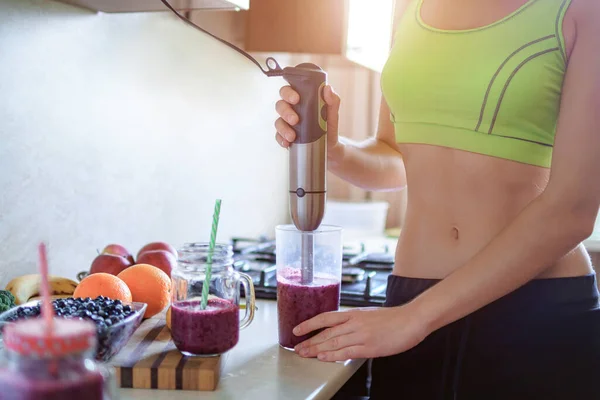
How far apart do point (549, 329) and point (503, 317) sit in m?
0.07

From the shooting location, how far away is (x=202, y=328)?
38.5 inches

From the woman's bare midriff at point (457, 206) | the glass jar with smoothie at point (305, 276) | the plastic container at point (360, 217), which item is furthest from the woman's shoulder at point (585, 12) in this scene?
the plastic container at point (360, 217)

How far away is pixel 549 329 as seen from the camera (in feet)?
3.52

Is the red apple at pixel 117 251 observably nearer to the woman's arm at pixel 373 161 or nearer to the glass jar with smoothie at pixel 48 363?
the woman's arm at pixel 373 161

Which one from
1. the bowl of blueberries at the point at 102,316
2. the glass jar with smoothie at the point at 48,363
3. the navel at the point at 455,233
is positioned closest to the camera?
the glass jar with smoothie at the point at 48,363

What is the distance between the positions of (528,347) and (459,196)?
0.27 meters

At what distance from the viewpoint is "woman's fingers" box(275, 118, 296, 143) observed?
111 cm

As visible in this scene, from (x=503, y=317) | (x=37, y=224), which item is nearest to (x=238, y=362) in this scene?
(x=503, y=317)

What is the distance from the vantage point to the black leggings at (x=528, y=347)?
107cm

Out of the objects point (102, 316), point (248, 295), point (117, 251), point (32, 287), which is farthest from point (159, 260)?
point (102, 316)

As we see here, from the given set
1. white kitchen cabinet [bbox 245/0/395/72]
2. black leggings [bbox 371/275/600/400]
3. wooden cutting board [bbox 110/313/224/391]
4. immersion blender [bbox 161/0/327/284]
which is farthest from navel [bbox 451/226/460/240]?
white kitchen cabinet [bbox 245/0/395/72]

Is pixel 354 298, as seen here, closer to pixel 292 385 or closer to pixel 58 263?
pixel 292 385

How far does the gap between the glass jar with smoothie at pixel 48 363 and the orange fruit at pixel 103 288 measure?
1.67 feet

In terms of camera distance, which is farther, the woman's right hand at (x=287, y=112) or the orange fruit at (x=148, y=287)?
the orange fruit at (x=148, y=287)
